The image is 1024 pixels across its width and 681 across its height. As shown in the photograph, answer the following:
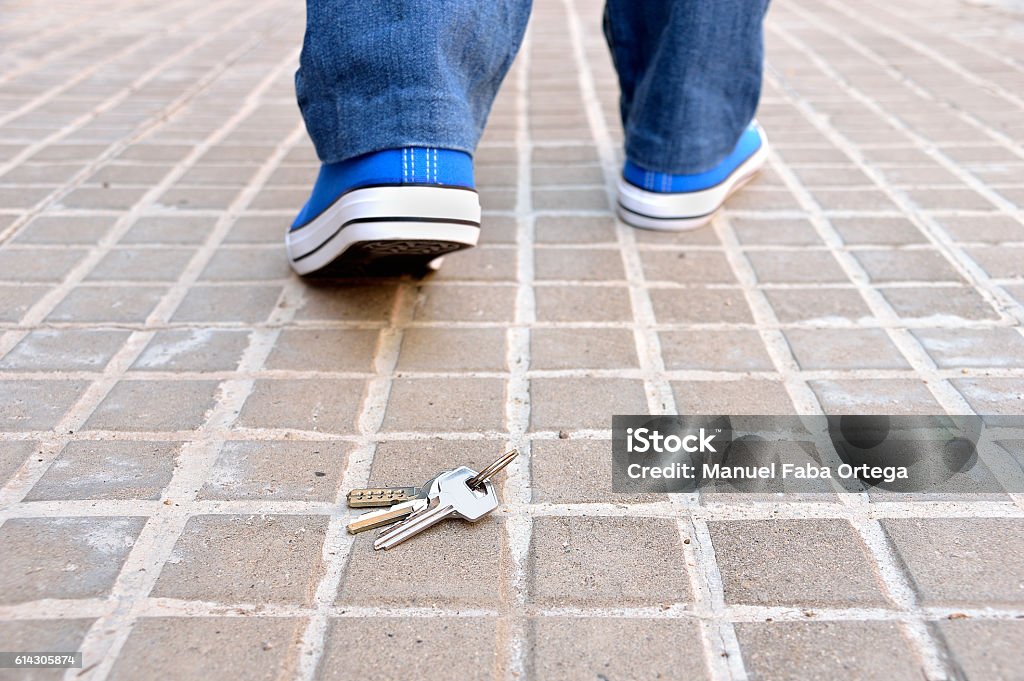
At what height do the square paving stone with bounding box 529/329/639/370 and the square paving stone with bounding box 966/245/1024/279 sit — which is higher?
the square paving stone with bounding box 529/329/639/370

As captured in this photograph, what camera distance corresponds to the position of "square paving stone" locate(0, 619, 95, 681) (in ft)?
2.97

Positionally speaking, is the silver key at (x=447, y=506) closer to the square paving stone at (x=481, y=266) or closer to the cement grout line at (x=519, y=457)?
the cement grout line at (x=519, y=457)

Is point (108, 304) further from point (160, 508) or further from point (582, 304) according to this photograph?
point (582, 304)

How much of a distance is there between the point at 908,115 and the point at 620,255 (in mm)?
1343

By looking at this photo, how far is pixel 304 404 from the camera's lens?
1.37m

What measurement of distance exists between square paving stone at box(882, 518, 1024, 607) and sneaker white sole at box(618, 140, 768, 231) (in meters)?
0.98

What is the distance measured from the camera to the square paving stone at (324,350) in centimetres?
147

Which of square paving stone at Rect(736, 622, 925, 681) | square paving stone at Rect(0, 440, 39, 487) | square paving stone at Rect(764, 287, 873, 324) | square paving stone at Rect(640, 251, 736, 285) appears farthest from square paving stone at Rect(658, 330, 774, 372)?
square paving stone at Rect(0, 440, 39, 487)

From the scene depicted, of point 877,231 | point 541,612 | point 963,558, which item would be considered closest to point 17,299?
point 541,612

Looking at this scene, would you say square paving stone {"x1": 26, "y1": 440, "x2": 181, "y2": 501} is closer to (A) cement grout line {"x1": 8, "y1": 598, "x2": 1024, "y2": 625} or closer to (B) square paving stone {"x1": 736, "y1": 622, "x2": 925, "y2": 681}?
(A) cement grout line {"x1": 8, "y1": 598, "x2": 1024, "y2": 625}

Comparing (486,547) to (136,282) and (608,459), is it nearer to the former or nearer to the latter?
(608,459)

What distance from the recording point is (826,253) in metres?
1.87

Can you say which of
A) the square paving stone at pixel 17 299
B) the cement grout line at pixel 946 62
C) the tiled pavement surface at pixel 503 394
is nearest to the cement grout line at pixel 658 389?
the tiled pavement surface at pixel 503 394

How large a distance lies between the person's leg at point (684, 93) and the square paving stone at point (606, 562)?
100cm
